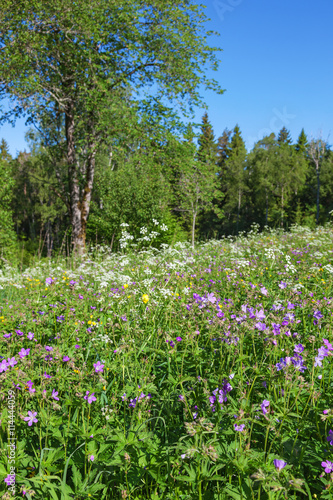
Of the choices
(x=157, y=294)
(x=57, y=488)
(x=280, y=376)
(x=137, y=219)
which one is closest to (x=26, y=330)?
(x=157, y=294)

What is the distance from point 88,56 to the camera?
35.3 ft

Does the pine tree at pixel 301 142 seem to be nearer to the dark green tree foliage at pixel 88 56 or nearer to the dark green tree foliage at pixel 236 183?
the dark green tree foliage at pixel 236 183

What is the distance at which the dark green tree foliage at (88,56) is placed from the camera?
10094mm

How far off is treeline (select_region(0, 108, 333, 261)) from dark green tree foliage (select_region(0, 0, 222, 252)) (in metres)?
1.01

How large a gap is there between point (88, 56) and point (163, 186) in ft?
26.0

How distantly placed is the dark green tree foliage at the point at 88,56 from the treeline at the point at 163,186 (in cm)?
101

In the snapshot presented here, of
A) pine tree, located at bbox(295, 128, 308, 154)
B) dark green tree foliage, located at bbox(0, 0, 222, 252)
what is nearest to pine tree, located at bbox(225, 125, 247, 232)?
pine tree, located at bbox(295, 128, 308, 154)

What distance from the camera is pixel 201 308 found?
8.93 feet

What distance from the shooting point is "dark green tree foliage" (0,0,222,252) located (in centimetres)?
1009

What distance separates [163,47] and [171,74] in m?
0.97

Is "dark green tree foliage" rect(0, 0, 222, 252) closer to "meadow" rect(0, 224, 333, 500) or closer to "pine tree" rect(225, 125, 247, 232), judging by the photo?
"meadow" rect(0, 224, 333, 500)

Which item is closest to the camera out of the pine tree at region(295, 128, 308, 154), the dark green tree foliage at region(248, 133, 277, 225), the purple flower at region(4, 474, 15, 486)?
the purple flower at region(4, 474, 15, 486)

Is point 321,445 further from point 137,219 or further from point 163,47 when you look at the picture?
point 137,219

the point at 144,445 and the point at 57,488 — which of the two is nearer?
the point at 57,488
